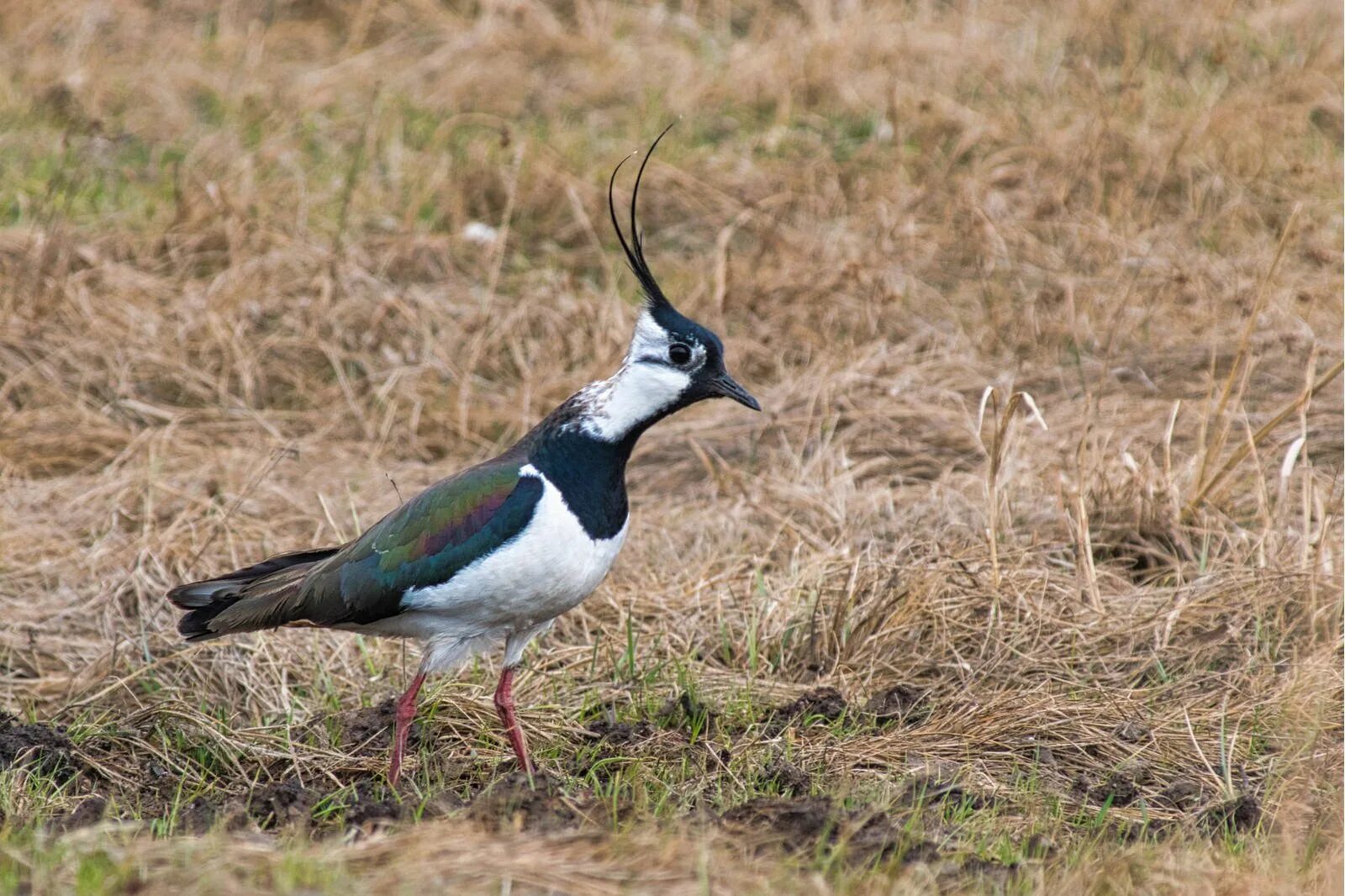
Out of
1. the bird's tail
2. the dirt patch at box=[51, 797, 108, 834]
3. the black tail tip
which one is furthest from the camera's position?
the black tail tip

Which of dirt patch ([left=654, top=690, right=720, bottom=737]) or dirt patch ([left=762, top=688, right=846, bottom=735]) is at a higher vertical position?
dirt patch ([left=654, top=690, right=720, bottom=737])

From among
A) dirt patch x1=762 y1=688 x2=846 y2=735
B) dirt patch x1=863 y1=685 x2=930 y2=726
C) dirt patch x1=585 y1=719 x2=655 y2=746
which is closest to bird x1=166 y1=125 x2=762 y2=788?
dirt patch x1=585 y1=719 x2=655 y2=746

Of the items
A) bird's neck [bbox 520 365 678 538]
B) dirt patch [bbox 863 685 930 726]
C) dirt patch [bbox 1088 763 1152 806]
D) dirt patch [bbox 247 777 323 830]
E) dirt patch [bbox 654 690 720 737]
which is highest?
bird's neck [bbox 520 365 678 538]

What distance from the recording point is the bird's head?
15.7 feet

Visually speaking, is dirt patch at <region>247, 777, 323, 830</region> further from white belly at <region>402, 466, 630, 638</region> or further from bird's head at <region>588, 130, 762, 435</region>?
bird's head at <region>588, 130, 762, 435</region>

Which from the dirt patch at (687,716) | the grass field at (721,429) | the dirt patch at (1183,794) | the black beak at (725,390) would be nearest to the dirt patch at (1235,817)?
the grass field at (721,429)

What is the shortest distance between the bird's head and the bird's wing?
1.19ft

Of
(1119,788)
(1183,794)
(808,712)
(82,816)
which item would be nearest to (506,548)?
(808,712)

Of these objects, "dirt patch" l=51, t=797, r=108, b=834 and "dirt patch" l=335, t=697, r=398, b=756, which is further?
"dirt patch" l=335, t=697, r=398, b=756

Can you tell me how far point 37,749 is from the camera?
471cm

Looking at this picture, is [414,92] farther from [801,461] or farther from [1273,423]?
[1273,423]

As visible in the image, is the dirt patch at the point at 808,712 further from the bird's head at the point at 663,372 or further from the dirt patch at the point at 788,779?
the bird's head at the point at 663,372

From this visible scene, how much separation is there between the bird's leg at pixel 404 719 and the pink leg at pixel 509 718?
0.25 m

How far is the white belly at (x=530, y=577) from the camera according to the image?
452 centimetres
